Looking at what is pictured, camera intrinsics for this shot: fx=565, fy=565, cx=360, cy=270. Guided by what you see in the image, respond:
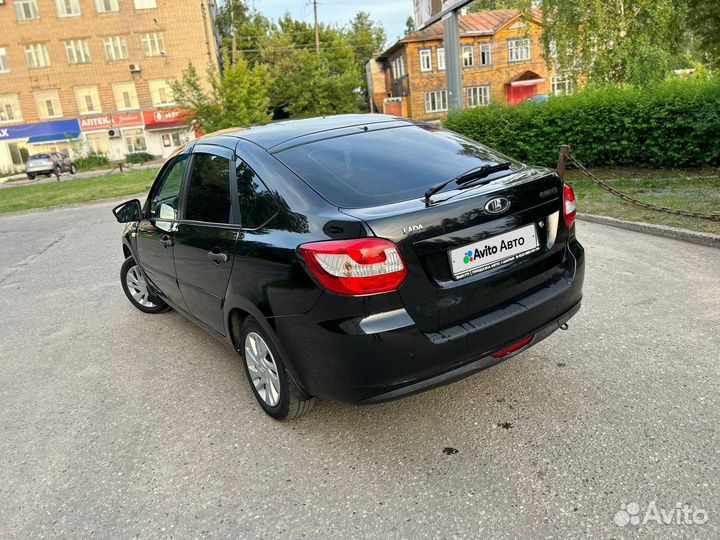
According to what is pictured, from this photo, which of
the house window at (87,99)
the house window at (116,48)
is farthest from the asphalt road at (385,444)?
the house window at (87,99)

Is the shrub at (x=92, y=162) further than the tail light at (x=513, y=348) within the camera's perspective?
Yes

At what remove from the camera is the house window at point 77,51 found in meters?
47.6

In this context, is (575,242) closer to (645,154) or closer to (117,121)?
(645,154)

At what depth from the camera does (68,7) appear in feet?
155

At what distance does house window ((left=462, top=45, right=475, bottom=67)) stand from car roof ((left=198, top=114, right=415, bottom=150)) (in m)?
47.9

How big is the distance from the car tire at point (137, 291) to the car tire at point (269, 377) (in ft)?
7.69

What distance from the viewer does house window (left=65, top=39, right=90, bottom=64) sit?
47625 mm

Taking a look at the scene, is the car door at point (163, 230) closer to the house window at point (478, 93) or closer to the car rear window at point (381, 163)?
the car rear window at point (381, 163)

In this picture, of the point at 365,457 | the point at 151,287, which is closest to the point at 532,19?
the point at 151,287

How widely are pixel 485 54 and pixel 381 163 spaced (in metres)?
49.4

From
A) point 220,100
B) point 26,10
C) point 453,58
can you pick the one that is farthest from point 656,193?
point 26,10

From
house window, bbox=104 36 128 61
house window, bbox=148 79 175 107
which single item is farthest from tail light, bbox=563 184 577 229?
house window, bbox=104 36 128 61

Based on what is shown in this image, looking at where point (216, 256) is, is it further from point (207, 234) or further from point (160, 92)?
point (160, 92)

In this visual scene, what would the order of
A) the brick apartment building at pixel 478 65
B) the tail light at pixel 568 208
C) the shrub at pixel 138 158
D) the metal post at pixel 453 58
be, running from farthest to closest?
the brick apartment building at pixel 478 65 → the shrub at pixel 138 158 → the metal post at pixel 453 58 → the tail light at pixel 568 208
